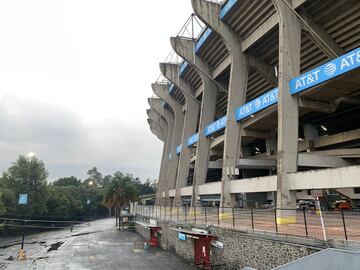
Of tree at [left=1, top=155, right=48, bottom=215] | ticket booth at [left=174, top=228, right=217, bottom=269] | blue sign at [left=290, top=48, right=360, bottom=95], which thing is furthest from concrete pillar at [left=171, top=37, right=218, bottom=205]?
tree at [left=1, top=155, right=48, bottom=215]

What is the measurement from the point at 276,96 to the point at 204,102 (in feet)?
52.1

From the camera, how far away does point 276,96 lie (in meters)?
24.9

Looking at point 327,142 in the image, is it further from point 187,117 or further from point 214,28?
point 187,117

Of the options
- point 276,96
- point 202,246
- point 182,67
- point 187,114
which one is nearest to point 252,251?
point 202,246

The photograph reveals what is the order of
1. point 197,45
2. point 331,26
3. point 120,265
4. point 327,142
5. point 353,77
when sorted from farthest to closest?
point 197,45 → point 327,142 → point 331,26 → point 120,265 → point 353,77

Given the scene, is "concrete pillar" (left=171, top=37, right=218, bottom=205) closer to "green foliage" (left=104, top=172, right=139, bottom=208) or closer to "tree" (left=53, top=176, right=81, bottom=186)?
"green foliage" (left=104, top=172, right=139, bottom=208)

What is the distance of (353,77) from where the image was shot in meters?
20.8

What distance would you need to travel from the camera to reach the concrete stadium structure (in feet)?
70.9

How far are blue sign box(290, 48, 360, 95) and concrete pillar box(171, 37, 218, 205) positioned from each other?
58.0ft

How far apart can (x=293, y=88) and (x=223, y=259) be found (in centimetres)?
1354

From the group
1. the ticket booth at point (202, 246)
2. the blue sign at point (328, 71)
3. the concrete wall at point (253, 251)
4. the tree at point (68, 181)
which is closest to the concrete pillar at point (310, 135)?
the blue sign at point (328, 71)

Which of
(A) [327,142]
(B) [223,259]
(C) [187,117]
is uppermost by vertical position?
(C) [187,117]

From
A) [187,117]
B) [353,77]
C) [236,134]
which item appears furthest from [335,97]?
[187,117]

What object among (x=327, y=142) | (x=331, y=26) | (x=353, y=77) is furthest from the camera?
Answer: (x=327, y=142)
